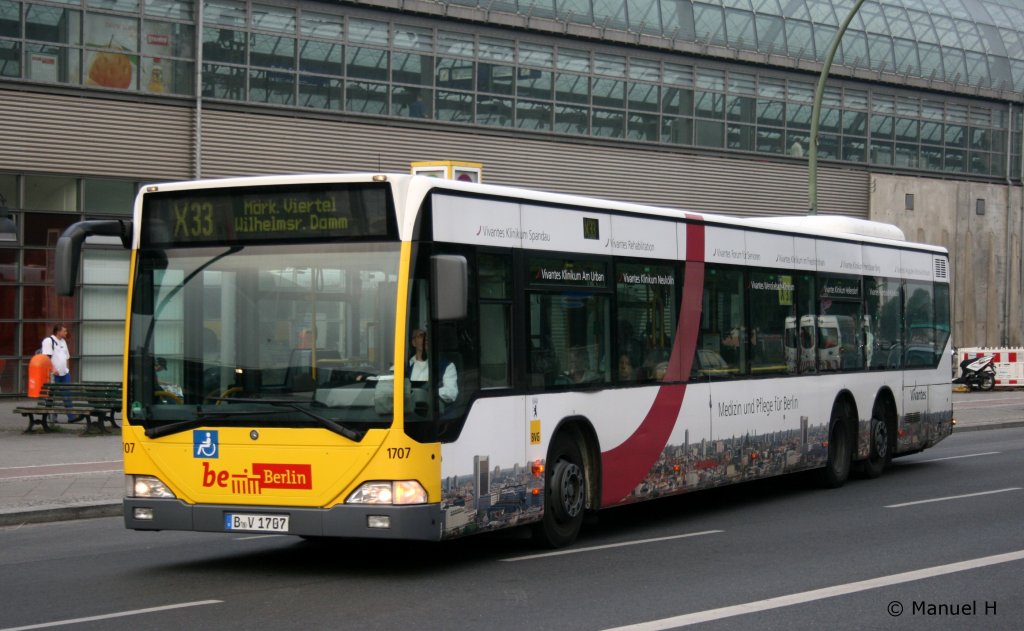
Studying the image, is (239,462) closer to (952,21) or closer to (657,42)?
(657,42)

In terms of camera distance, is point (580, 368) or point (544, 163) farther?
point (544, 163)

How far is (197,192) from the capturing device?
10.4 meters

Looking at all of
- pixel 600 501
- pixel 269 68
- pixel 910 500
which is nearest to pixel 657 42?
pixel 269 68

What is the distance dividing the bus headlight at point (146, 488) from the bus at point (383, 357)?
0.6 inches

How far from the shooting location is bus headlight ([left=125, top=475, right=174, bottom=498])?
10.2 metres

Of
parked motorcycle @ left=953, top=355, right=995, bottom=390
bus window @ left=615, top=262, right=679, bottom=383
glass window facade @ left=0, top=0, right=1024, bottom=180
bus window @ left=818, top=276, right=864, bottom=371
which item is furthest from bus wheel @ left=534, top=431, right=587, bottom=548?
parked motorcycle @ left=953, top=355, right=995, bottom=390

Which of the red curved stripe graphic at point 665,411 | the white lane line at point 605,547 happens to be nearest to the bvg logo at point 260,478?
the white lane line at point 605,547

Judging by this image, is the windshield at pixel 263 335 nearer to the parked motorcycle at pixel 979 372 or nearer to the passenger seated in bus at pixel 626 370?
the passenger seated in bus at pixel 626 370

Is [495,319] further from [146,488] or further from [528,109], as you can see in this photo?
[528,109]

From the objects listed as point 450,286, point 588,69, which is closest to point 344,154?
point 588,69

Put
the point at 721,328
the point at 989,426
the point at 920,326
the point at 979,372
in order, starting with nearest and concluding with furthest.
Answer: the point at 721,328 → the point at 920,326 → the point at 989,426 → the point at 979,372

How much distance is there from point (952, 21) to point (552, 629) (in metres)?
42.2

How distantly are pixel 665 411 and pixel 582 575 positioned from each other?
330 centimetres

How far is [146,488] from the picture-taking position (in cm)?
1027
